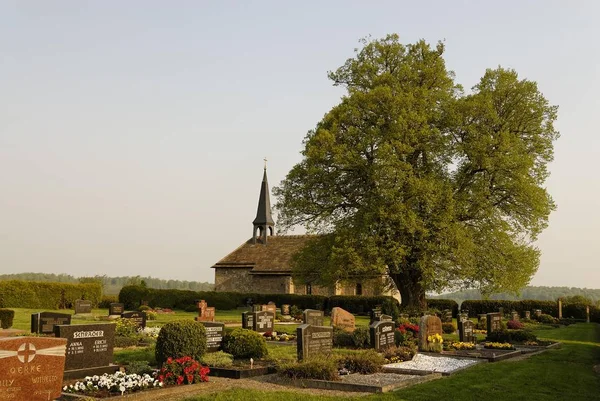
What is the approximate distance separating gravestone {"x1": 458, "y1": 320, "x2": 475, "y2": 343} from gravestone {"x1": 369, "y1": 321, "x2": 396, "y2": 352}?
4.23 metres

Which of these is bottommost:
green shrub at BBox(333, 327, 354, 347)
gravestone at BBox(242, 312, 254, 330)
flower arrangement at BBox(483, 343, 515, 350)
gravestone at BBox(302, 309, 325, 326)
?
flower arrangement at BBox(483, 343, 515, 350)

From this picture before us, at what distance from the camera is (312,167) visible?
3338 centimetres

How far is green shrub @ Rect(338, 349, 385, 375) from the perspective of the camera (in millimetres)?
14344

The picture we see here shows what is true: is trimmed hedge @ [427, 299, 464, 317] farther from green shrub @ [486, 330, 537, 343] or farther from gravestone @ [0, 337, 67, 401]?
gravestone @ [0, 337, 67, 401]

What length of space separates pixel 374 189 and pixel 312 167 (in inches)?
150

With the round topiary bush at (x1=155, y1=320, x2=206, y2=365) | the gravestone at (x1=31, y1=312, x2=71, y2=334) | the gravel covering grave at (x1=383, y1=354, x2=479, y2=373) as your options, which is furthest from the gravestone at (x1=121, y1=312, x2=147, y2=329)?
the gravel covering grave at (x1=383, y1=354, x2=479, y2=373)

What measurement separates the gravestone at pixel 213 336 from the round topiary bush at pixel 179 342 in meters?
1.74

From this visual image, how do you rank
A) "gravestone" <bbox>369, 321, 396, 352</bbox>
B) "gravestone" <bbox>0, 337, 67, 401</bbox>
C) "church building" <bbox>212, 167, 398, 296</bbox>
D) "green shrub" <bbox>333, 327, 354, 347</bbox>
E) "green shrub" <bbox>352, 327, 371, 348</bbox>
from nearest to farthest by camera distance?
"gravestone" <bbox>0, 337, 67, 401</bbox>
"gravestone" <bbox>369, 321, 396, 352</bbox>
"green shrub" <bbox>352, 327, 371, 348</bbox>
"green shrub" <bbox>333, 327, 354, 347</bbox>
"church building" <bbox>212, 167, 398, 296</bbox>

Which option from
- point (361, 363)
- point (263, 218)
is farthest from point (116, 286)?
point (361, 363)

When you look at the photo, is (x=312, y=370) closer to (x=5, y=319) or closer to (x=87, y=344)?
(x=87, y=344)

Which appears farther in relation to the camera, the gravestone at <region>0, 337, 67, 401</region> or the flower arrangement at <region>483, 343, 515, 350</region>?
the flower arrangement at <region>483, 343, 515, 350</region>

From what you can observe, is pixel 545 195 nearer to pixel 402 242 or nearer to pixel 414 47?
pixel 402 242

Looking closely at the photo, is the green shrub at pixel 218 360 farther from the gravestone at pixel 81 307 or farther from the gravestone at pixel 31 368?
the gravestone at pixel 81 307

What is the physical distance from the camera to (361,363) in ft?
47.5
